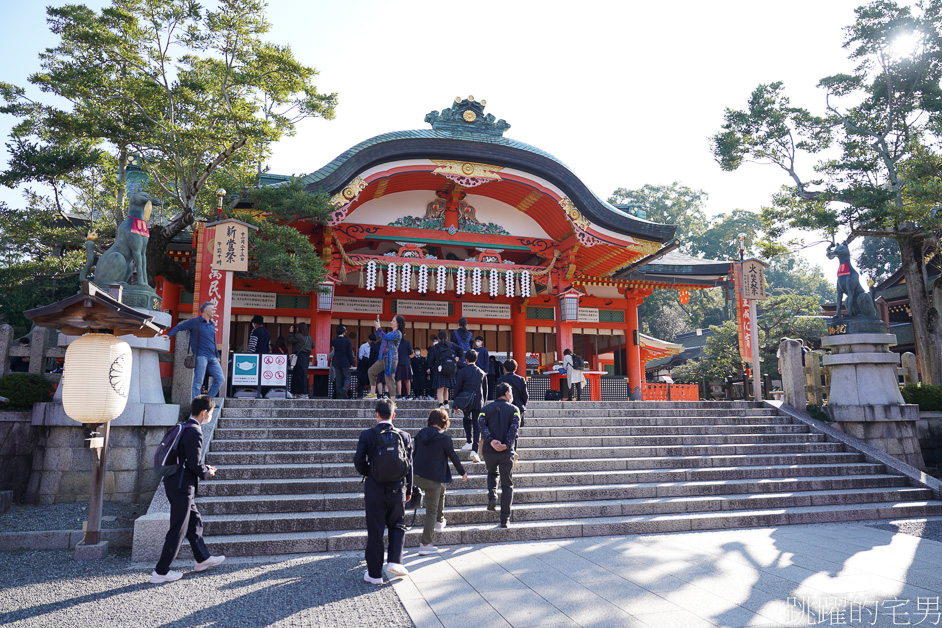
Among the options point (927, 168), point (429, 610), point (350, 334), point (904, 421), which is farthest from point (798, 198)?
point (429, 610)

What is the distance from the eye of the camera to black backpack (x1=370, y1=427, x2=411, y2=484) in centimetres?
462

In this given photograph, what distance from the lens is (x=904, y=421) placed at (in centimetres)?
990

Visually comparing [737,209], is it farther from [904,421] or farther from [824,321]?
[904,421]

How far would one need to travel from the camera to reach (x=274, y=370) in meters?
11.0

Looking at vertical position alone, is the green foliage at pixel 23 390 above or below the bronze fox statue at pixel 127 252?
below

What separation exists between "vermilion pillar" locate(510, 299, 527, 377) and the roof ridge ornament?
5.01 meters

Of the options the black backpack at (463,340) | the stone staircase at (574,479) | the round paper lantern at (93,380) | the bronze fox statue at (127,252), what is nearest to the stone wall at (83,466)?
the stone staircase at (574,479)

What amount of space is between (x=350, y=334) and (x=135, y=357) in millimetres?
8662

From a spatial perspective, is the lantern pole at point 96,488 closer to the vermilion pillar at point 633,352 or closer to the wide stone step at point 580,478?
the wide stone step at point 580,478

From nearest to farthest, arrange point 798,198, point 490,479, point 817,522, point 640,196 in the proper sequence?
point 490,479 → point 817,522 → point 798,198 → point 640,196

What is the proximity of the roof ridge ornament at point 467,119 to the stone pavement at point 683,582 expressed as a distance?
11704 millimetres

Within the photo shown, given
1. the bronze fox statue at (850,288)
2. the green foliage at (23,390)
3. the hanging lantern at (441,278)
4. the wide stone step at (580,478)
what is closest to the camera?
the wide stone step at (580,478)

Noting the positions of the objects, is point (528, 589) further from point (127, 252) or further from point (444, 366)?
point (127, 252)

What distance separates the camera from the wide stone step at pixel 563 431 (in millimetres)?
8102
